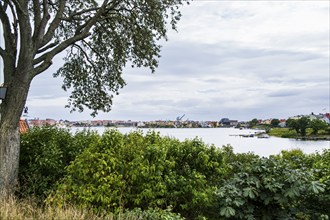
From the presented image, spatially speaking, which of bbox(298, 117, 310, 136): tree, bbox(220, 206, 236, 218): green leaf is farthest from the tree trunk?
bbox(298, 117, 310, 136): tree

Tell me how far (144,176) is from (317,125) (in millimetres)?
52286

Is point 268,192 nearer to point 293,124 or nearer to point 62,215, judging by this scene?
point 62,215

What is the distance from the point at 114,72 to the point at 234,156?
5.03m

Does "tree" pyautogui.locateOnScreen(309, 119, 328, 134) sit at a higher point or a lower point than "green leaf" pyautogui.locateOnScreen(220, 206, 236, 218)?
higher

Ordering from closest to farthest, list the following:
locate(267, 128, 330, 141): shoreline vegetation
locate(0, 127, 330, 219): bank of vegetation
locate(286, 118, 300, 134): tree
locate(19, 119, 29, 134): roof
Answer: locate(0, 127, 330, 219): bank of vegetation < locate(19, 119, 29, 134): roof < locate(286, 118, 300, 134): tree < locate(267, 128, 330, 141): shoreline vegetation

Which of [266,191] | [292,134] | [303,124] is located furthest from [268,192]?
[292,134]

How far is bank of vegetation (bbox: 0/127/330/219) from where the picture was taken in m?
5.46

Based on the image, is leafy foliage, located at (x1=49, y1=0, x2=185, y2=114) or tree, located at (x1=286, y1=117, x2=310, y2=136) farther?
tree, located at (x1=286, y1=117, x2=310, y2=136)

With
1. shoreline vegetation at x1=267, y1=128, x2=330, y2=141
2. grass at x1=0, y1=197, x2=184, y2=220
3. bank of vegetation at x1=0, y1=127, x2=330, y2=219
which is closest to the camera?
grass at x1=0, y1=197, x2=184, y2=220

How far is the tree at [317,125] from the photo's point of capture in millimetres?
51853

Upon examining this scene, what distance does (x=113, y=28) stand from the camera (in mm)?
10758

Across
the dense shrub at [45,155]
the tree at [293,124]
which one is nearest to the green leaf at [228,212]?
the dense shrub at [45,155]

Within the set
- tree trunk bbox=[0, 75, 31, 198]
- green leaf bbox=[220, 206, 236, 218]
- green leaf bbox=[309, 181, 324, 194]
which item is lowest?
green leaf bbox=[220, 206, 236, 218]

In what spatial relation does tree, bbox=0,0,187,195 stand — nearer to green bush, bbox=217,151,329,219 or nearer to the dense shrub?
the dense shrub
